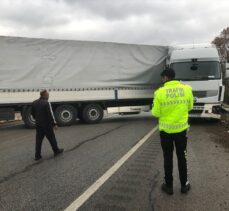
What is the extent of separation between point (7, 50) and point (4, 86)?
1.43 m

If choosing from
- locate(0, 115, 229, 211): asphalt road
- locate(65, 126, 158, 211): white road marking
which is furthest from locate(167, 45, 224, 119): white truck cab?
locate(65, 126, 158, 211): white road marking

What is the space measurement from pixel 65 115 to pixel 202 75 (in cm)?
591

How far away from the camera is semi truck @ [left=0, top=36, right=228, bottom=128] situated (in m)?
13.9

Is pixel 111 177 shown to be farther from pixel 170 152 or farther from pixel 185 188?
pixel 185 188

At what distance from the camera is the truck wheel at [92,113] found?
15.7 meters

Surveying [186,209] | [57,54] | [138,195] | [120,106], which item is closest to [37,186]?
[138,195]

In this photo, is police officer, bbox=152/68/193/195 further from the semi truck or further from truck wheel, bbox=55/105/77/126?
truck wheel, bbox=55/105/77/126

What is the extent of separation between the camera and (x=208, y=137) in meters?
11.0

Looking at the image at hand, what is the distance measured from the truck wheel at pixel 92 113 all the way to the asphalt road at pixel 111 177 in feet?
16.8

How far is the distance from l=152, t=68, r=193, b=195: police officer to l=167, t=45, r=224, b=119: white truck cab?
8.65 metres

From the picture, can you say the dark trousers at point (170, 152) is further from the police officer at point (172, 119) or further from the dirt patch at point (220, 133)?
the dirt patch at point (220, 133)

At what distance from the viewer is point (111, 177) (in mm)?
6199

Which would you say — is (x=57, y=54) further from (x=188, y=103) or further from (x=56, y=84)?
(x=188, y=103)

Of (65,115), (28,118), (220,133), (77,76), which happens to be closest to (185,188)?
(220,133)
